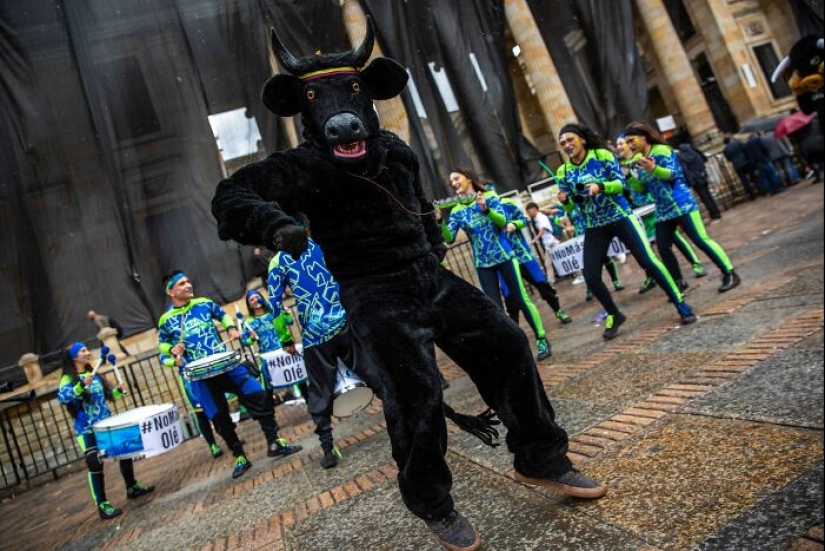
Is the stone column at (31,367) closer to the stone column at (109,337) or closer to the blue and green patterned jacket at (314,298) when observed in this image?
the stone column at (109,337)

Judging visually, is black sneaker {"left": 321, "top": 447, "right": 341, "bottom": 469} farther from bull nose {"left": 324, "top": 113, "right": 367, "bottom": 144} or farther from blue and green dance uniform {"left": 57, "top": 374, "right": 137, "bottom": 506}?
bull nose {"left": 324, "top": 113, "right": 367, "bottom": 144}

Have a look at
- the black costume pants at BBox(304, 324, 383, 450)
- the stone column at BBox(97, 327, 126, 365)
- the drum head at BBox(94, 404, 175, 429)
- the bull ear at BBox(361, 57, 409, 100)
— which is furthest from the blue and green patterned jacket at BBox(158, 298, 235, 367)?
the stone column at BBox(97, 327, 126, 365)

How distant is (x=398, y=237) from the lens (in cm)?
207

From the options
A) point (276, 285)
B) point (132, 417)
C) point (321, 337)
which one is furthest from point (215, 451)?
point (321, 337)

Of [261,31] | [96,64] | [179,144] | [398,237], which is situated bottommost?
[398,237]

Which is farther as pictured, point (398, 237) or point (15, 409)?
point (15, 409)

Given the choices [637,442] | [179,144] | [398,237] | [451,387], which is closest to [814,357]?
[637,442]

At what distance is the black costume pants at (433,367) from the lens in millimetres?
1926

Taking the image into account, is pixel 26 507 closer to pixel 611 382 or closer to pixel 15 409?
pixel 15 409

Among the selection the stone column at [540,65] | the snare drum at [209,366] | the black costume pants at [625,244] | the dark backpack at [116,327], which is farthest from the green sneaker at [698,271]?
the stone column at [540,65]

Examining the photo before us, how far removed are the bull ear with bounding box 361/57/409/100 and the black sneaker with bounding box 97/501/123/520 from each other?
4924mm

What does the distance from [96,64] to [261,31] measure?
3.46m

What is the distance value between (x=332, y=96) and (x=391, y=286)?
819 mm

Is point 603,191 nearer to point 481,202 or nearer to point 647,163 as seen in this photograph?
point 647,163
